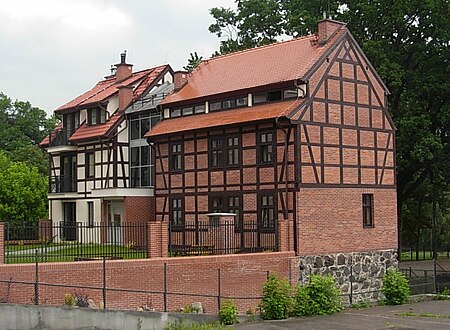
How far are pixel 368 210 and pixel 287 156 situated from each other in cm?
525

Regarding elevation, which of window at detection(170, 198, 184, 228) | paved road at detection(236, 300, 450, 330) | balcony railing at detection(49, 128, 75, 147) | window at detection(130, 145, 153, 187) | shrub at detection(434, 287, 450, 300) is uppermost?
balcony railing at detection(49, 128, 75, 147)

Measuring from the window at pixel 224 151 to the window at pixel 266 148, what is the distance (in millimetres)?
1275

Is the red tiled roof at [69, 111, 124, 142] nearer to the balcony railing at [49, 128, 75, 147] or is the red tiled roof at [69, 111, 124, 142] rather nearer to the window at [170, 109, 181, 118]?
the balcony railing at [49, 128, 75, 147]

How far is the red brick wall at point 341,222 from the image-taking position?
2909 centimetres

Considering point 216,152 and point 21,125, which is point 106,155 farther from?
point 21,125

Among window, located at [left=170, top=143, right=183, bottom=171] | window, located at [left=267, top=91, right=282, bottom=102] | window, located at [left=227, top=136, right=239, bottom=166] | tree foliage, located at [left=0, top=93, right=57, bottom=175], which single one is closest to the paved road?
window, located at [left=227, top=136, right=239, bottom=166]

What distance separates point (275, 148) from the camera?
29.7 meters

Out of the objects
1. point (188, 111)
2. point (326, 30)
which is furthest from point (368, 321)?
point (188, 111)

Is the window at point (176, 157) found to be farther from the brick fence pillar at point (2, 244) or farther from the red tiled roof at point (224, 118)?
the brick fence pillar at point (2, 244)

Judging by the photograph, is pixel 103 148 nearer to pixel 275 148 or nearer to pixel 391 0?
pixel 275 148

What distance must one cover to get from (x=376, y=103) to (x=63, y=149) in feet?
61.8

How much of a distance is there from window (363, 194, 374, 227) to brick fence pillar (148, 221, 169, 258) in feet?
34.6

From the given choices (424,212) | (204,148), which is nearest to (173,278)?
(204,148)

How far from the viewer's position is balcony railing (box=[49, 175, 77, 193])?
42.2 meters
